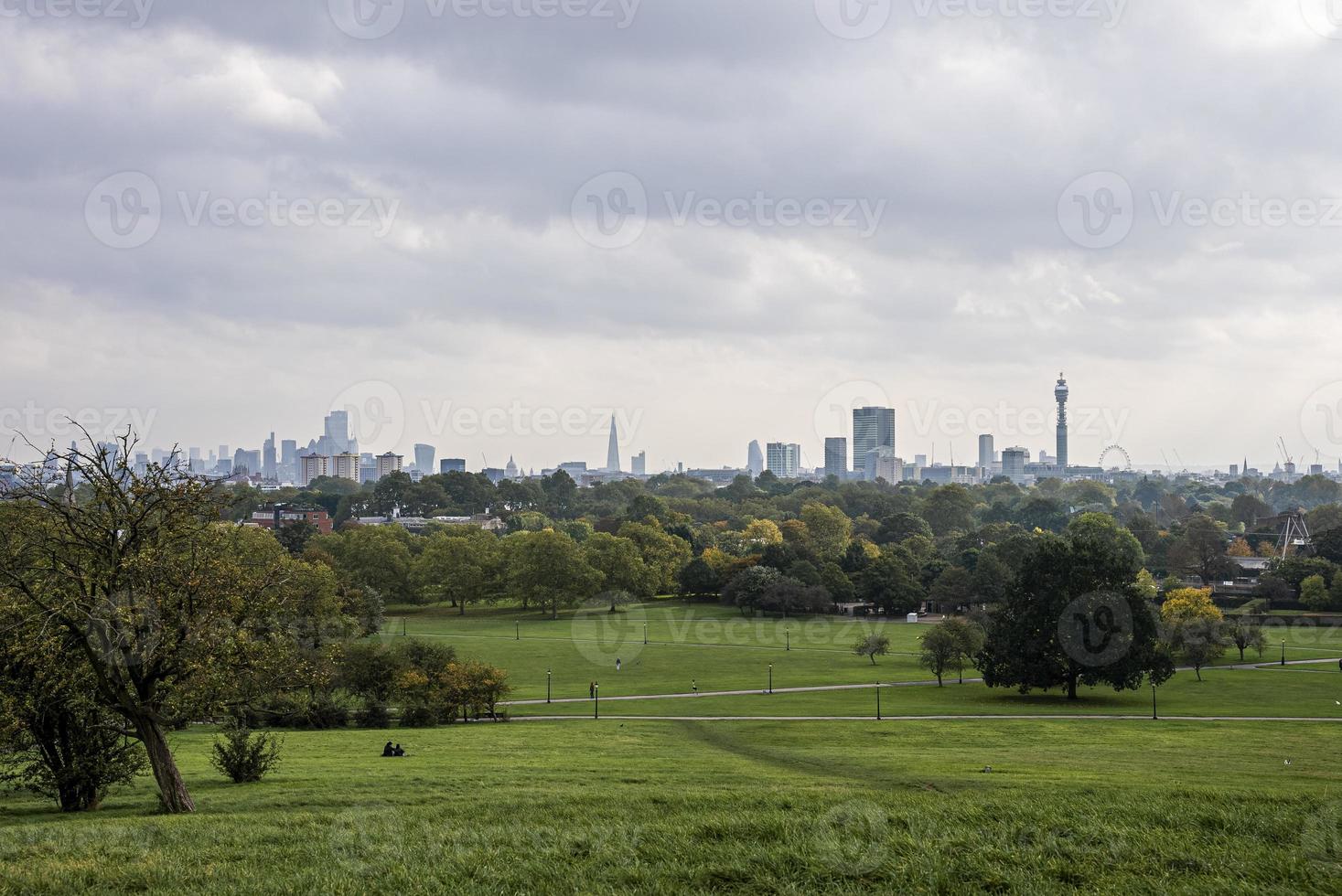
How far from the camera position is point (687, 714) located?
46188mm

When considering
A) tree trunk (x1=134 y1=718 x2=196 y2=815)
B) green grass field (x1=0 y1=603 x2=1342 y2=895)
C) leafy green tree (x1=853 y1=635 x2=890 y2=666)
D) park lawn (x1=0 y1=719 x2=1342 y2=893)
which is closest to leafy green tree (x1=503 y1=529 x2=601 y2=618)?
leafy green tree (x1=853 y1=635 x2=890 y2=666)

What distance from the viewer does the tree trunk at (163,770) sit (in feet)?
57.1

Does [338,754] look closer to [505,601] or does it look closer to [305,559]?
[305,559]

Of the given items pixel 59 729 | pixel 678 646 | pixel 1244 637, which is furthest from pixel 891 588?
pixel 59 729

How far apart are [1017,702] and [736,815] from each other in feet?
142

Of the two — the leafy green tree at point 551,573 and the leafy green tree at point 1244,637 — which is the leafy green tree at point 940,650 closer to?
the leafy green tree at point 1244,637

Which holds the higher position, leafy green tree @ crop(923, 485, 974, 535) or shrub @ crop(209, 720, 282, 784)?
leafy green tree @ crop(923, 485, 974, 535)

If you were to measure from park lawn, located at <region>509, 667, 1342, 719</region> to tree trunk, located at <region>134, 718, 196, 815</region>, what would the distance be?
29.3 m

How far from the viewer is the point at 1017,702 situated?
170 feet

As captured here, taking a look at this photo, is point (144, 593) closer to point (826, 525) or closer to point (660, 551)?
point (660, 551)

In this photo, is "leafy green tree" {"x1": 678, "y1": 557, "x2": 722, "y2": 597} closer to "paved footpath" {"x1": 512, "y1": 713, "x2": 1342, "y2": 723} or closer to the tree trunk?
"paved footpath" {"x1": 512, "y1": 713, "x2": 1342, "y2": 723}

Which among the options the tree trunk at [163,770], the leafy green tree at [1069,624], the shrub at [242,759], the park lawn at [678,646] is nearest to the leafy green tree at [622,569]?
the park lawn at [678,646]

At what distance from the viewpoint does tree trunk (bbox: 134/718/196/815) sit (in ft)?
57.1

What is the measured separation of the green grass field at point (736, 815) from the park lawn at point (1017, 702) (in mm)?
4058
